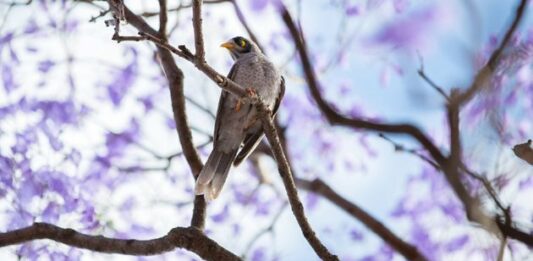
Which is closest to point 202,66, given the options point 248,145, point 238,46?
point 248,145

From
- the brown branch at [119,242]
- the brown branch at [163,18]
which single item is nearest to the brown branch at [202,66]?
the brown branch at [119,242]

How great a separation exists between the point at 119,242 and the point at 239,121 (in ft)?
5.41

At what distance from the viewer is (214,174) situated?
4188mm

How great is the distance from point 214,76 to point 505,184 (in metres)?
1.47

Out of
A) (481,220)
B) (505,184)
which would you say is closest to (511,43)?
(505,184)

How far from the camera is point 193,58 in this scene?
270cm

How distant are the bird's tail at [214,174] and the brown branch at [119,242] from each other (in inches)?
29.5

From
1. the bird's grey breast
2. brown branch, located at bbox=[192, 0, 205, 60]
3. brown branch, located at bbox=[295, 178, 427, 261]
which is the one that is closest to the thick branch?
the bird's grey breast

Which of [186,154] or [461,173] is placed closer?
[461,173]

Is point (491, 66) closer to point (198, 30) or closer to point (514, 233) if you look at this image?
point (514, 233)

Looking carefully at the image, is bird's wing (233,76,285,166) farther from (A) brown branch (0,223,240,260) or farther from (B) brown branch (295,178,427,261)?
(A) brown branch (0,223,240,260)

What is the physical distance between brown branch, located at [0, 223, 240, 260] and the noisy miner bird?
75 cm

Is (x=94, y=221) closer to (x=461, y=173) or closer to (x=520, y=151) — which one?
(x=461, y=173)

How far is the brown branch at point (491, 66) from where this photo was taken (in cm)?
314
